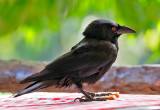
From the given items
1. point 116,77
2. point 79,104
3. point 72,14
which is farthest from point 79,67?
point 72,14

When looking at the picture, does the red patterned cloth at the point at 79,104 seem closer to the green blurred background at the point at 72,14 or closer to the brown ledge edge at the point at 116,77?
the brown ledge edge at the point at 116,77

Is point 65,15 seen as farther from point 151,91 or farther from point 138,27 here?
point 151,91

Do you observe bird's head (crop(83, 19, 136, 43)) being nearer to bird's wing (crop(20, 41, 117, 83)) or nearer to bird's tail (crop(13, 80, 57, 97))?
bird's wing (crop(20, 41, 117, 83))

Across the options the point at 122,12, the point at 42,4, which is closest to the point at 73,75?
the point at 122,12

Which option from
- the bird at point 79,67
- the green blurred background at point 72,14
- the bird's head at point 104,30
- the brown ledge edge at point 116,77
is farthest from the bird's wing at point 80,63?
the green blurred background at point 72,14

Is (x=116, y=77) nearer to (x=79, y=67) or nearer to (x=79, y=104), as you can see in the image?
(x=79, y=67)

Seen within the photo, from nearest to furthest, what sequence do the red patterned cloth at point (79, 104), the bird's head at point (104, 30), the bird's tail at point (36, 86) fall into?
1. the red patterned cloth at point (79, 104)
2. the bird's tail at point (36, 86)
3. the bird's head at point (104, 30)
